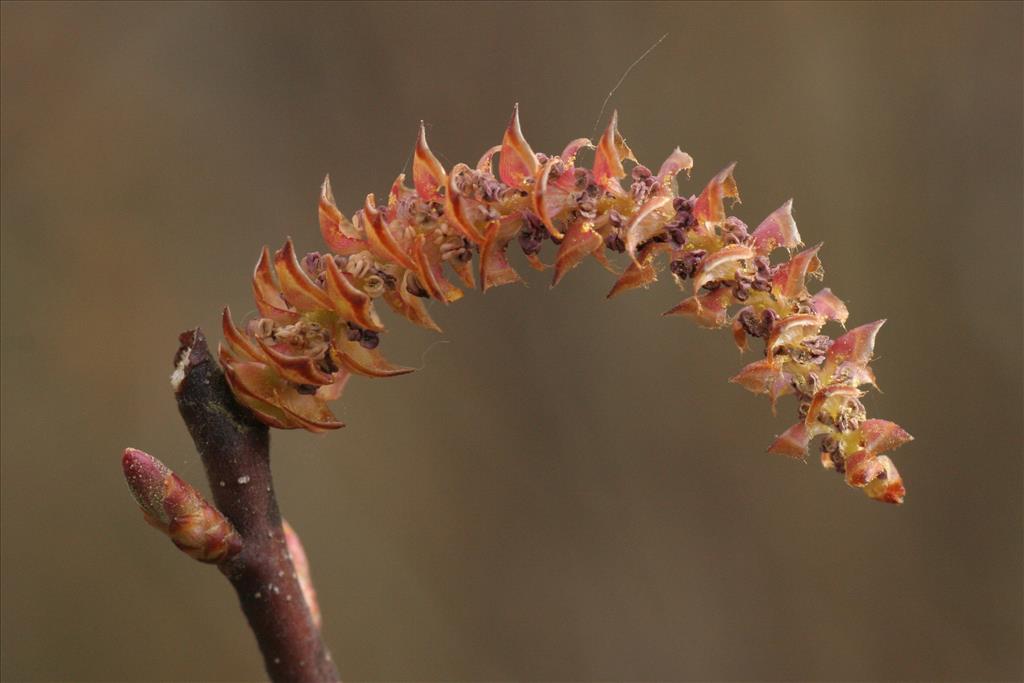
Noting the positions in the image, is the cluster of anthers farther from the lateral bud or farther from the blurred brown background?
the blurred brown background

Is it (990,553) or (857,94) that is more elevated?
(857,94)

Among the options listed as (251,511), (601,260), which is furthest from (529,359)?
(601,260)

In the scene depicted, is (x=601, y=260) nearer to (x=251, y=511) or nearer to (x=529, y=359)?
(x=251, y=511)

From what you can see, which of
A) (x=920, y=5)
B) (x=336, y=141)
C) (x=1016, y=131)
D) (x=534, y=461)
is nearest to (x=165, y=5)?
(x=336, y=141)

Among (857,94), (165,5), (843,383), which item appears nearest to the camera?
(843,383)

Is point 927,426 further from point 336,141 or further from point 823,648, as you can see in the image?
point 336,141

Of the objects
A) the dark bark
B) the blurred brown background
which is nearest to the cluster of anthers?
the dark bark

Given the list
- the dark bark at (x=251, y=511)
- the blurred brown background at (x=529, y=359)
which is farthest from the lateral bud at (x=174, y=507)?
the blurred brown background at (x=529, y=359)
